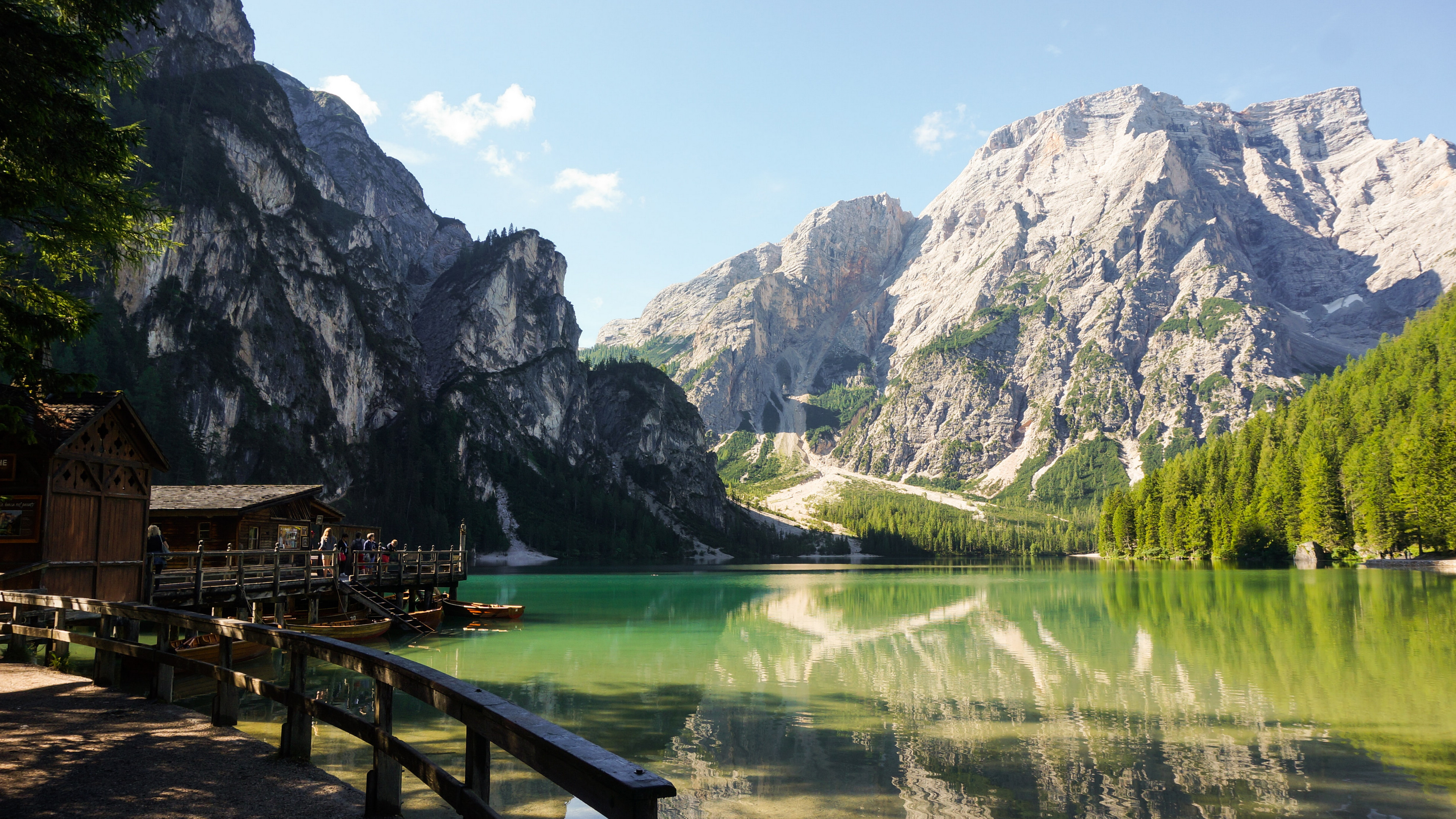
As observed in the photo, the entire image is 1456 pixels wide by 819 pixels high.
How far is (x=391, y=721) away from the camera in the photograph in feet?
27.4

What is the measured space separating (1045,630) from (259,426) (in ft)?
484

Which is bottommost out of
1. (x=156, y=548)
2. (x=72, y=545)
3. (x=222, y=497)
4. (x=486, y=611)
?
(x=486, y=611)

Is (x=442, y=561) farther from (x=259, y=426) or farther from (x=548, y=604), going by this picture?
(x=259, y=426)

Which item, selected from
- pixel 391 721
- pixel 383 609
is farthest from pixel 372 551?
pixel 391 721

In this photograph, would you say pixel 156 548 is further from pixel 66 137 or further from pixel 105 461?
pixel 66 137

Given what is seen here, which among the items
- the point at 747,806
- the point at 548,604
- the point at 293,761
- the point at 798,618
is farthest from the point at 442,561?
the point at 293,761

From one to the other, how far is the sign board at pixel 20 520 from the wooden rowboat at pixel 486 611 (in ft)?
79.1

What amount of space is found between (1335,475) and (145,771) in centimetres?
12788

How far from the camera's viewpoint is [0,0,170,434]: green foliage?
1125cm

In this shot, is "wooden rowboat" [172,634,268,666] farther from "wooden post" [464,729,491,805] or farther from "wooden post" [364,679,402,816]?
"wooden post" [464,729,491,805]

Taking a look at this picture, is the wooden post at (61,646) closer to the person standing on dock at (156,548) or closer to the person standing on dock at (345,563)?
the person standing on dock at (156,548)

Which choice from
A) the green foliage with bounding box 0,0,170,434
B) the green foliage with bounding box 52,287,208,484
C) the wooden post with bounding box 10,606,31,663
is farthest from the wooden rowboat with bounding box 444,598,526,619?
the green foliage with bounding box 52,287,208,484

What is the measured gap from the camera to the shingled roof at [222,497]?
120ft

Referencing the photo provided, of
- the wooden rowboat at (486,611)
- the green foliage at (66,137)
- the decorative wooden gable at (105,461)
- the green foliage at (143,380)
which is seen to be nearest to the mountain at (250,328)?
the green foliage at (143,380)
